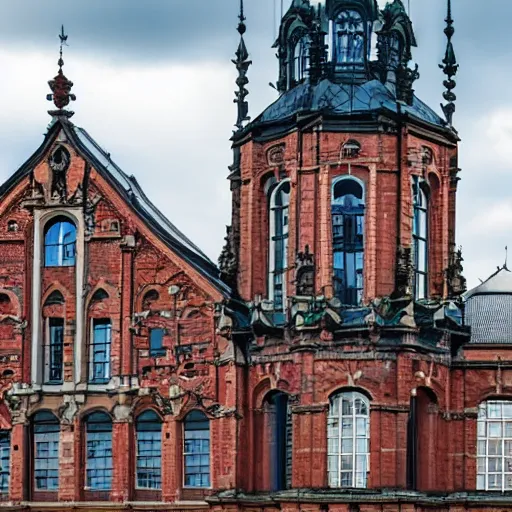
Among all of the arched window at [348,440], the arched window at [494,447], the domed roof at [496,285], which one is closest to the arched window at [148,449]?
the arched window at [348,440]

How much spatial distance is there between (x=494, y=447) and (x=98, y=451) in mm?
10222

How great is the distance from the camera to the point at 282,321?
1998 inches

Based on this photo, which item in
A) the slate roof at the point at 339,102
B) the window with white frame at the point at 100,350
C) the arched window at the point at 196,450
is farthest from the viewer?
the window with white frame at the point at 100,350

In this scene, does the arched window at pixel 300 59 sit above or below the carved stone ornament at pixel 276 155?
above

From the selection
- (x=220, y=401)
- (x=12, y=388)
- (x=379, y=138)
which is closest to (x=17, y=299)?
(x=12, y=388)

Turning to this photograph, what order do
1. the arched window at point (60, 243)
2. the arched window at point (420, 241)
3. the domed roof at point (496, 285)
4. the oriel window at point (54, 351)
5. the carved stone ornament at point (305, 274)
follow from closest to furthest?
the carved stone ornament at point (305, 274) → the arched window at point (420, 241) → the oriel window at point (54, 351) → the arched window at point (60, 243) → the domed roof at point (496, 285)

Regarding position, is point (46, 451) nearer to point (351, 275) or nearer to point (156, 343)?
point (156, 343)

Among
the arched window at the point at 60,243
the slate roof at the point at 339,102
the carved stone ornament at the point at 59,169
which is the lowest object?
the arched window at the point at 60,243

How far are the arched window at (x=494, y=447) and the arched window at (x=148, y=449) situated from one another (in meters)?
8.23

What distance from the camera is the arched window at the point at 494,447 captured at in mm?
51219

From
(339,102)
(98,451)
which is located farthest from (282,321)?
(98,451)

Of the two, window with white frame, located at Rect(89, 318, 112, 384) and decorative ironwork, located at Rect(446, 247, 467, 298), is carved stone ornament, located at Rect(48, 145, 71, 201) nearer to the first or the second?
window with white frame, located at Rect(89, 318, 112, 384)

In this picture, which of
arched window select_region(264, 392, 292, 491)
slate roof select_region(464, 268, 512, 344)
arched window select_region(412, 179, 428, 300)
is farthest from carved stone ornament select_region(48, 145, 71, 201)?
slate roof select_region(464, 268, 512, 344)

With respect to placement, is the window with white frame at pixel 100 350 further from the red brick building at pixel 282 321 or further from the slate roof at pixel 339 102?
the slate roof at pixel 339 102
